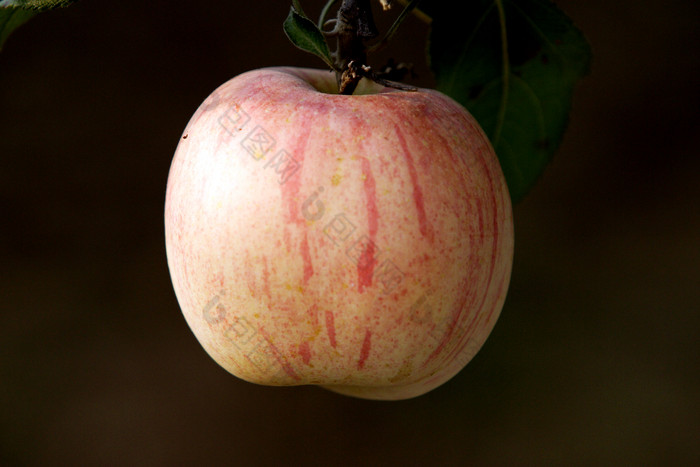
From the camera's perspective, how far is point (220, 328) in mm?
445

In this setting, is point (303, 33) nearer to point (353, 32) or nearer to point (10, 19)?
point (353, 32)

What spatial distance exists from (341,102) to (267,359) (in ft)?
0.50

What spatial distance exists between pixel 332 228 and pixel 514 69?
0.25m

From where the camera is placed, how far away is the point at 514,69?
57 centimetres

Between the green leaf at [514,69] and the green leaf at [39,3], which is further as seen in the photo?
the green leaf at [514,69]

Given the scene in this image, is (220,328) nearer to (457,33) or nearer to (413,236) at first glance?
(413,236)

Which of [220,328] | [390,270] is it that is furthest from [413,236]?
[220,328]

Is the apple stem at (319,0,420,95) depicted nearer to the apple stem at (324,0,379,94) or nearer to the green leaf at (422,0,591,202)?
the apple stem at (324,0,379,94)

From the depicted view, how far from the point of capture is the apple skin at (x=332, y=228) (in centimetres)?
40

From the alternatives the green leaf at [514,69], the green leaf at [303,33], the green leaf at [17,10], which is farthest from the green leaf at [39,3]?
the green leaf at [514,69]

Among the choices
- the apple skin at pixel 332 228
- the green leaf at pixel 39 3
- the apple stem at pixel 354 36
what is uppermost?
the green leaf at pixel 39 3

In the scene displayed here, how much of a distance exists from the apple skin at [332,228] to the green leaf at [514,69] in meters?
0.12

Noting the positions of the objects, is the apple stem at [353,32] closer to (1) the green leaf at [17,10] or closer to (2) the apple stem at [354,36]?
(2) the apple stem at [354,36]

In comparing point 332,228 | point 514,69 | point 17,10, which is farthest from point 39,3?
point 514,69
